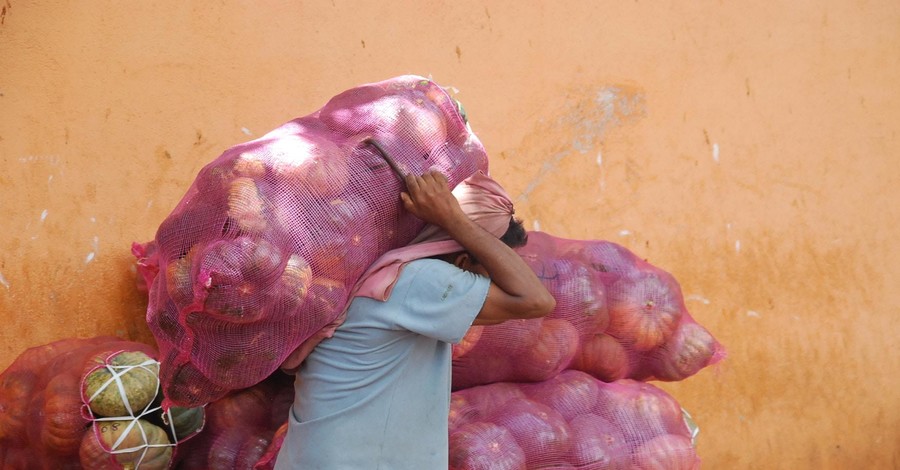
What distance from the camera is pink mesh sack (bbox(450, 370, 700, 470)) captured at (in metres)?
3.28

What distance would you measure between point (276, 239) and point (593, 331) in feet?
5.14

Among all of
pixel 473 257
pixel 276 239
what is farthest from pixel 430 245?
pixel 276 239

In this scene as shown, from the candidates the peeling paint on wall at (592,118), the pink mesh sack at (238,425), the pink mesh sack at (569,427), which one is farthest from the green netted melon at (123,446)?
the peeling paint on wall at (592,118)

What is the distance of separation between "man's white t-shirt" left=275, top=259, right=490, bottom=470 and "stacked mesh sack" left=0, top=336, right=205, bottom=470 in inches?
32.3

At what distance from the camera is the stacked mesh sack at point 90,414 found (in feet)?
10.6

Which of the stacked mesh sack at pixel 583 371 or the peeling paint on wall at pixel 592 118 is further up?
the peeling paint on wall at pixel 592 118

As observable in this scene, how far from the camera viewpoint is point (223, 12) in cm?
414

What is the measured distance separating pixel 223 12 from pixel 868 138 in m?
3.97

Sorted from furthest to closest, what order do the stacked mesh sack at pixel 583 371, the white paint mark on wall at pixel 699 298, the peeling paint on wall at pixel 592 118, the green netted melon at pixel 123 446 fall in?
the white paint mark on wall at pixel 699 298, the peeling paint on wall at pixel 592 118, the stacked mesh sack at pixel 583 371, the green netted melon at pixel 123 446

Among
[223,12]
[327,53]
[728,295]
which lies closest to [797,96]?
[728,295]

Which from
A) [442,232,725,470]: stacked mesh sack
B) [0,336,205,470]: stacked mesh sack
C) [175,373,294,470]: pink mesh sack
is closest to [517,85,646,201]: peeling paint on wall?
[442,232,725,470]: stacked mesh sack

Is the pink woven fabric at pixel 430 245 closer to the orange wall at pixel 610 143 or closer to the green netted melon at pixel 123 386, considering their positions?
the green netted melon at pixel 123 386

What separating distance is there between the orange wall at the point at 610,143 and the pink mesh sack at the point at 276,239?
1.38 meters

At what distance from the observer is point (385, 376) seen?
8.51ft
